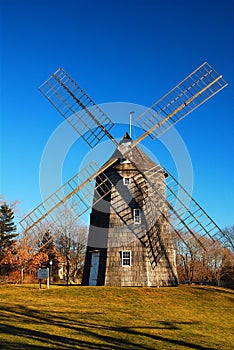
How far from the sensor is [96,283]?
2047 cm

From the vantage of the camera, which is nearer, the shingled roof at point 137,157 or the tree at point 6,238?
the shingled roof at point 137,157

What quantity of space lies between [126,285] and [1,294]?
264 inches

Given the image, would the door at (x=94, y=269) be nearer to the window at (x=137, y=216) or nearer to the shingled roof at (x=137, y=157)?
the window at (x=137, y=216)

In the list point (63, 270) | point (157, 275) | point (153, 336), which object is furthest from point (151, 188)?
point (63, 270)

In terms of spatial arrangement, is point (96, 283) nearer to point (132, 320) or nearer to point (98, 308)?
point (98, 308)

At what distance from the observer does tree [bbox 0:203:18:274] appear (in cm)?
3353

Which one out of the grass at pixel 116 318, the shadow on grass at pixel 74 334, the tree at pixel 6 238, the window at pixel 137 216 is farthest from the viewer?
the tree at pixel 6 238

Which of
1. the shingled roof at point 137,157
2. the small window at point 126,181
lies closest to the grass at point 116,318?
the small window at point 126,181

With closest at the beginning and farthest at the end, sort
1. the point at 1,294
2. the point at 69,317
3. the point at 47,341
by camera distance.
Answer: the point at 47,341 → the point at 69,317 → the point at 1,294

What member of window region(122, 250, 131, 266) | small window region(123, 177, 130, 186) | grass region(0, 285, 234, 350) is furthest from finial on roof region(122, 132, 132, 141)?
grass region(0, 285, 234, 350)

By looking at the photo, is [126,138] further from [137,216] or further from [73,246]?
[73,246]

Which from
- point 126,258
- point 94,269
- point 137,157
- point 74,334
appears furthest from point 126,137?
point 74,334

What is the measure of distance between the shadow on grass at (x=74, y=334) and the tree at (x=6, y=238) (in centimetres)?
2201

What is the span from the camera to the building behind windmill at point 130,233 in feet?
65.6
